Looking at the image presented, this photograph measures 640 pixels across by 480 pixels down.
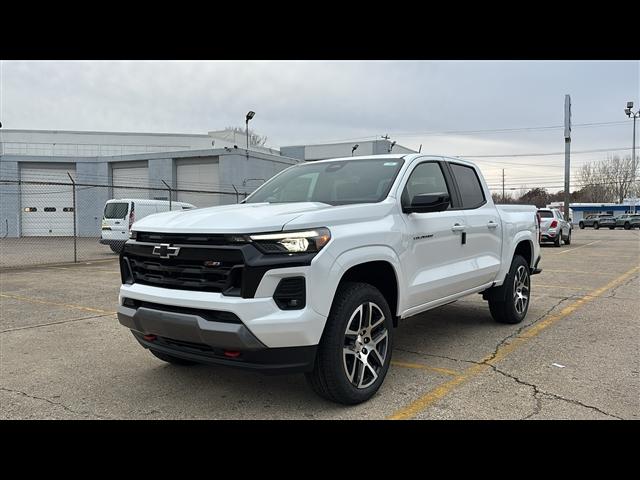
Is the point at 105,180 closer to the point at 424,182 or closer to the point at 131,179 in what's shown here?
the point at 131,179

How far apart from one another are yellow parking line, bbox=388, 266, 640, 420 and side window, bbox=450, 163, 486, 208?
1.56 m

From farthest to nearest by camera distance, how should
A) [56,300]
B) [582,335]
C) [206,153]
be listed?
[206,153] < [56,300] < [582,335]

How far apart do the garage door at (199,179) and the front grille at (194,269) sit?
2651cm

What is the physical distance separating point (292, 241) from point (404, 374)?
187 cm

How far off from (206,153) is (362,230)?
2829cm

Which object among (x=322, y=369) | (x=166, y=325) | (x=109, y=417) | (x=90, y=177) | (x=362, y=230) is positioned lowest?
(x=109, y=417)

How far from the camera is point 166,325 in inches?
142

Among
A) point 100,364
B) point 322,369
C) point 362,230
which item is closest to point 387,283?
point 362,230

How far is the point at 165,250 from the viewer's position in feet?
12.4

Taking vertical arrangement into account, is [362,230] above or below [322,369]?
above

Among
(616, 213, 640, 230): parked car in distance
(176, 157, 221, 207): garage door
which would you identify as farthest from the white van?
(616, 213, 640, 230): parked car in distance

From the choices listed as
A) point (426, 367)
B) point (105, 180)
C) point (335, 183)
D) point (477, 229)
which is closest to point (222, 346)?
point (335, 183)

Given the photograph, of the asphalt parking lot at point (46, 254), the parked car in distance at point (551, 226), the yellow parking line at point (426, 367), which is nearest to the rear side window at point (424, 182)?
the yellow parking line at point (426, 367)
